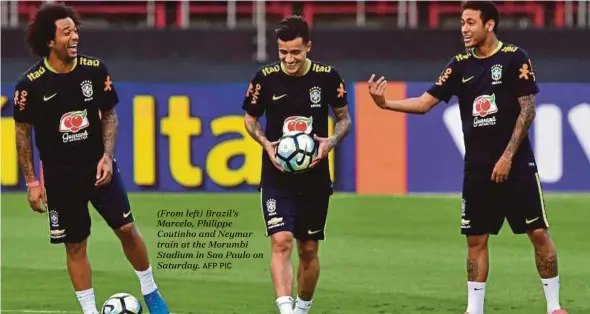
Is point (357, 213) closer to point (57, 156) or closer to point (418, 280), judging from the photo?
point (418, 280)

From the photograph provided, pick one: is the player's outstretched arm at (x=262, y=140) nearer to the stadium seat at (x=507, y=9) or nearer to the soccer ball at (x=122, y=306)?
the soccer ball at (x=122, y=306)

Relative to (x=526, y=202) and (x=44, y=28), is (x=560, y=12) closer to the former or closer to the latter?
(x=526, y=202)

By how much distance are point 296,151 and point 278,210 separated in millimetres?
454

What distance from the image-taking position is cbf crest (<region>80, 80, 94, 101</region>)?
31.3ft

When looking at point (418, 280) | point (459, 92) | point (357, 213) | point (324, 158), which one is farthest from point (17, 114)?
point (357, 213)

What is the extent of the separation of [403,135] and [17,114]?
11.8 metres

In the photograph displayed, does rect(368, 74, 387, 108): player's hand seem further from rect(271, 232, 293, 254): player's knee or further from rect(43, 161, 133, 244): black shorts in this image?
rect(43, 161, 133, 244): black shorts

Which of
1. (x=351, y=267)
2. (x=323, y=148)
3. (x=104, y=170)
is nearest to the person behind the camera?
(x=323, y=148)

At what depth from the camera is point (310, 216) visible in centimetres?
948

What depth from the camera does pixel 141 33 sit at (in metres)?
22.5

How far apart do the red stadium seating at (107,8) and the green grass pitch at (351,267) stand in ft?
18.1

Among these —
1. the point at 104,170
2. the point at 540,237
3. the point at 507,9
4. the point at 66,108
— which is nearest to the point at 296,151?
the point at 104,170

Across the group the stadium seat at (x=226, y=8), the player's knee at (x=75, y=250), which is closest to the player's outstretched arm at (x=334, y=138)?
the player's knee at (x=75, y=250)

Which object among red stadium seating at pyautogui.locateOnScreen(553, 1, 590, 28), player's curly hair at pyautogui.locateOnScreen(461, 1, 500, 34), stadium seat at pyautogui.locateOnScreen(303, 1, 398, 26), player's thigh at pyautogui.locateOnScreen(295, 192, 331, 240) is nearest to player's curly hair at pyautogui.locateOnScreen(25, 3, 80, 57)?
player's thigh at pyautogui.locateOnScreen(295, 192, 331, 240)
